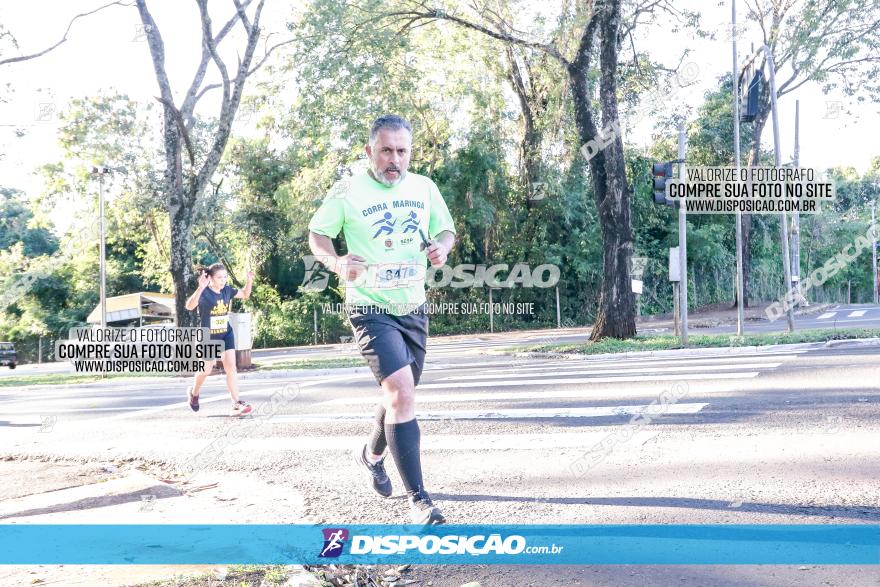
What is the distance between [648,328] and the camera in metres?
24.2

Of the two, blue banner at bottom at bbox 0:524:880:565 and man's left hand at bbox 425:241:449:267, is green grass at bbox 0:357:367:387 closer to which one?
blue banner at bottom at bbox 0:524:880:565

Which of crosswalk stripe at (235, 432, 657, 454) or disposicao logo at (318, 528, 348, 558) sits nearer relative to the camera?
disposicao logo at (318, 528, 348, 558)

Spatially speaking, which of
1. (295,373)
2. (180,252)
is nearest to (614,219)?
(295,373)

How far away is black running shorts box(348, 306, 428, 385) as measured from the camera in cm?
394

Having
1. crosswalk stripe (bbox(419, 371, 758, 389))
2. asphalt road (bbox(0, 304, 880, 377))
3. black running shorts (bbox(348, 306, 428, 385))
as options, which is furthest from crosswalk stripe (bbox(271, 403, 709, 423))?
asphalt road (bbox(0, 304, 880, 377))

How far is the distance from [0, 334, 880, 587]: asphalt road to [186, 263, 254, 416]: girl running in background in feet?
1.03

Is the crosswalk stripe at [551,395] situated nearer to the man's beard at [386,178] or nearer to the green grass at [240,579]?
the man's beard at [386,178]

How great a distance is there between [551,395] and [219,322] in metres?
3.99

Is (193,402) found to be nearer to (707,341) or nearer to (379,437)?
(379,437)

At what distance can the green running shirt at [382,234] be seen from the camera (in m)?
4.02

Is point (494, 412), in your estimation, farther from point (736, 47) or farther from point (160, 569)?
point (736, 47)

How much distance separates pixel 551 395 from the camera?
8.62 metres

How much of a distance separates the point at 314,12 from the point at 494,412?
1394 centimetres

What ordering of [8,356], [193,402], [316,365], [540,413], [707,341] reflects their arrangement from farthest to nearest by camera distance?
[8,356] < [316,365] < [707,341] < [193,402] < [540,413]
